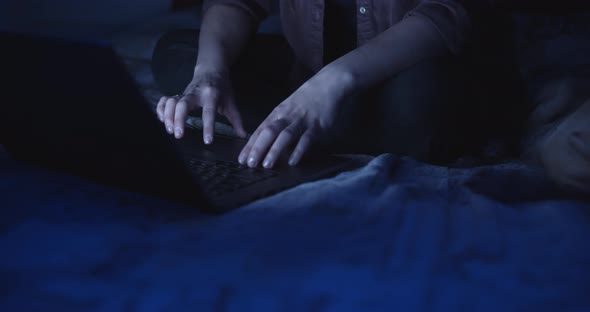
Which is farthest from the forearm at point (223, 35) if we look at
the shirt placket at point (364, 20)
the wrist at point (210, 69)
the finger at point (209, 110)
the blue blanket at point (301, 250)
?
the blue blanket at point (301, 250)

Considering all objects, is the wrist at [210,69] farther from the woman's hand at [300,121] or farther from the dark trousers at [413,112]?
the woman's hand at [300,121]

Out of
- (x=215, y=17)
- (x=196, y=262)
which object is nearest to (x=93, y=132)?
(x=196, y=262)

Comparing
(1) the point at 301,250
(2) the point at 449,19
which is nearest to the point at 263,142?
(1) the point at 301,250

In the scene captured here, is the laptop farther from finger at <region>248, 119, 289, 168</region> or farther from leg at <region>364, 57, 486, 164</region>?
leg at <region>364, 57, 486, 164</region>

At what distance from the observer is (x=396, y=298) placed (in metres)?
0.44

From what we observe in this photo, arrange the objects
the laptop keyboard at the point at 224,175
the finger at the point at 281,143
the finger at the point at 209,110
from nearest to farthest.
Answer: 1. the laptop keyboard at the point at 224,175
2. the finger at the point at 281,143
3. the finger at the point at 209,110

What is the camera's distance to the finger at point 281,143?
79cm

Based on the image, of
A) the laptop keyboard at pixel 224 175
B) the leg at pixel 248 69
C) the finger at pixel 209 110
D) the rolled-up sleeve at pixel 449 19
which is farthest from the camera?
the leg at pixel 248 69

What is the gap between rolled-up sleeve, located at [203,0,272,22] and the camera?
53.7 inches

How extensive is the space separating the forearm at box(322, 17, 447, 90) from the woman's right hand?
224mm

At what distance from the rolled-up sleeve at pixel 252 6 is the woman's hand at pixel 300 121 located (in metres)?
0.50

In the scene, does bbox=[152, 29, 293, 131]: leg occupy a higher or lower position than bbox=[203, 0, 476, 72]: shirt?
lower

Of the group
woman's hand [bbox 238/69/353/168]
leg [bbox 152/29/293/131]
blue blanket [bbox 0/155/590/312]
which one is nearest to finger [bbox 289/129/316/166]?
woman's hand [bbox 238/69/353/168]

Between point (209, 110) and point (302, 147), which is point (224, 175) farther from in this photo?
point (209, 110)
